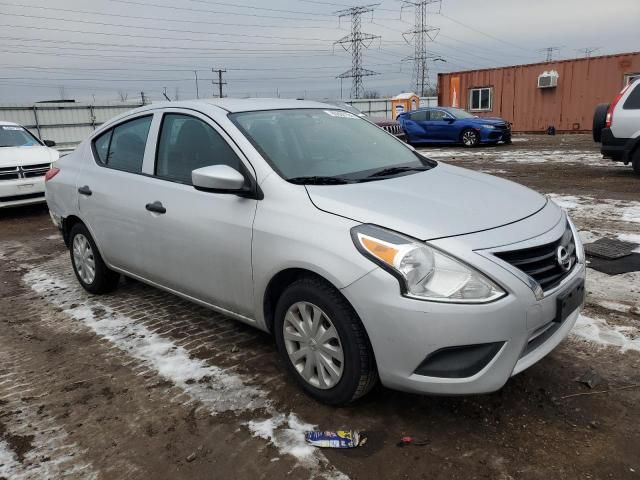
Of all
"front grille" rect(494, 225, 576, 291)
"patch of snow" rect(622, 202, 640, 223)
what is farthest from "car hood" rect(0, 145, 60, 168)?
"patch of snow" rect(622, 202, 640, 223)

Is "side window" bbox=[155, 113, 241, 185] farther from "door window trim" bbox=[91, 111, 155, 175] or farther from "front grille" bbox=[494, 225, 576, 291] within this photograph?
"front grille" bbox=[494, 225, 576, 291]

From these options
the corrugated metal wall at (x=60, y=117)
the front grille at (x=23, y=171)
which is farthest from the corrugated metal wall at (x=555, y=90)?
the front grille at (x=23, y=171)

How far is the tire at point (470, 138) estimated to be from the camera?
1828cm

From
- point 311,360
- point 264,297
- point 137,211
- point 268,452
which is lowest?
point 268,452

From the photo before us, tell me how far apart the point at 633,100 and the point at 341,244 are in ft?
29.3

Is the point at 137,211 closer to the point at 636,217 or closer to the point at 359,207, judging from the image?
the point at 359,207

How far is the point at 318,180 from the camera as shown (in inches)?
120

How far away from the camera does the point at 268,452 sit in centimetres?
251

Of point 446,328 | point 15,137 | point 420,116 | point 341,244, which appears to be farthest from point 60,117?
point 446,328

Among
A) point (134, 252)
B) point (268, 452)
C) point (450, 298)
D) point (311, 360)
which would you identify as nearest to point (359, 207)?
point (450, 298)

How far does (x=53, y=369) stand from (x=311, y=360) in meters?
1.82

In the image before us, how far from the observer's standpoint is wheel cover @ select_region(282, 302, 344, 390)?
267cm

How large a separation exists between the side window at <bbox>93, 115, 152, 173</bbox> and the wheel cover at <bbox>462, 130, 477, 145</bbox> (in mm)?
15799

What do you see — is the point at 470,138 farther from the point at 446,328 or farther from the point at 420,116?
the point at 446,328
